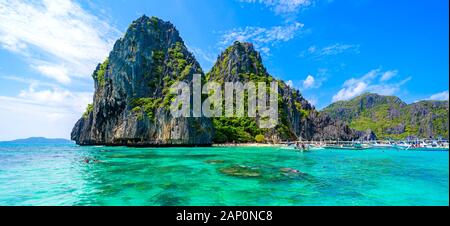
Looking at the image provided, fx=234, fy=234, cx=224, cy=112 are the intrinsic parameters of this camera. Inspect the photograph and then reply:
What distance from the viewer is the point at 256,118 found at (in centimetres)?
11244

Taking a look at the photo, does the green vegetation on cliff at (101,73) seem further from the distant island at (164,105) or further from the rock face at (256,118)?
the rock face at (256,118)

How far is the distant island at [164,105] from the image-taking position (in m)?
79.8

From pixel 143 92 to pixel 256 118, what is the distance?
172 feet

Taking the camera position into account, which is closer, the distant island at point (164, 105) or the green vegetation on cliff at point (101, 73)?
the distant island at point (164, 105)

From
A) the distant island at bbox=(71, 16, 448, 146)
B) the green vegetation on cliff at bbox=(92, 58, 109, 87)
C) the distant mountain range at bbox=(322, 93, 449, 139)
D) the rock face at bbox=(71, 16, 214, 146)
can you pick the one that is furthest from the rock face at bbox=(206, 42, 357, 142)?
the green vegetation on cliff at bbox=(92, 58, 109, 87)

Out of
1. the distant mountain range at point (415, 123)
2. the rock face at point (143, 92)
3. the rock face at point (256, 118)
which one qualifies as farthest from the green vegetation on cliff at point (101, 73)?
the distant mountain range at point (415, 123)

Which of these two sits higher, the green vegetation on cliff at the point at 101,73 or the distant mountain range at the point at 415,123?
the green vegetation on cliff at the point at 101,73

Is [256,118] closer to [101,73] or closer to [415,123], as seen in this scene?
[101,73]

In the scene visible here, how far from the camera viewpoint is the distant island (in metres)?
79.8

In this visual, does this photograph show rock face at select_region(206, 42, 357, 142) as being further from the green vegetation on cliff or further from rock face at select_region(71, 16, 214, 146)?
the green vegetation on cliff

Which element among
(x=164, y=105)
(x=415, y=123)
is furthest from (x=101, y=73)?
(x=415, y=123)

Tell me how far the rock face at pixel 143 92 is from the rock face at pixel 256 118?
22.5 metres
